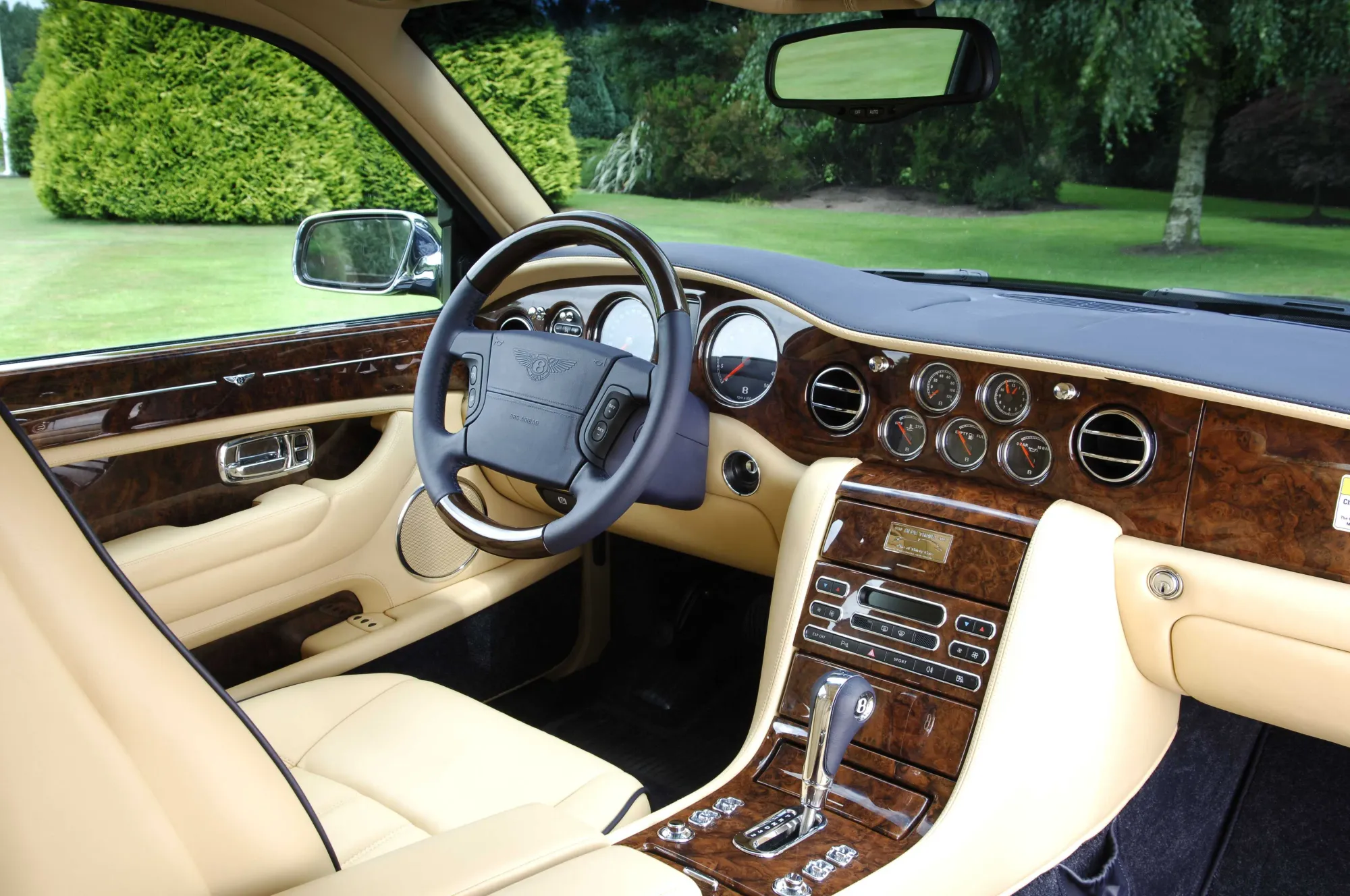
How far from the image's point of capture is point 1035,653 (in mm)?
1646

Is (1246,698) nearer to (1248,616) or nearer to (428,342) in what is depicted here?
(1248,616)

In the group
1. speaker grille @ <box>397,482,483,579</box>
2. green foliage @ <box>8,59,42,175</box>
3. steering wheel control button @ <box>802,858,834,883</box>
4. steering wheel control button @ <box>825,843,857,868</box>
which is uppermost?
green foliage @ <box>8,59,42,175</box>

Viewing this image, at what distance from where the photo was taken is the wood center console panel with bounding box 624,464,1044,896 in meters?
1.59

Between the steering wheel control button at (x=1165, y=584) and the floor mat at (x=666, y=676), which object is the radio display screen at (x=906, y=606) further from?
the floor mat at (x=666, y=676)

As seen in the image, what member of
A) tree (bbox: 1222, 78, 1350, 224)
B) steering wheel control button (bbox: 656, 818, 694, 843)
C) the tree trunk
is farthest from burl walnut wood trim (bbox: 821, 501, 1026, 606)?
tree (bbox: 1222, 78, 1350, 224)

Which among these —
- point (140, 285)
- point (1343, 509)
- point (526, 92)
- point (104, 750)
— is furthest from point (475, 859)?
point (526, 92)

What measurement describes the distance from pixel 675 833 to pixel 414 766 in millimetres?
401

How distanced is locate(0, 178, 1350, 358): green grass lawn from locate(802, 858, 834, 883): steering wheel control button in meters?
1.35

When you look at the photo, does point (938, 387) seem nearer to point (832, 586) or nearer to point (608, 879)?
point (832, 586)

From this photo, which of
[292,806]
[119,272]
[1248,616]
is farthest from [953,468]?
[119,272]

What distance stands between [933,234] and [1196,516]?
4.75 metres

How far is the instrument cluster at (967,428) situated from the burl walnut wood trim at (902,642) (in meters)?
0.25

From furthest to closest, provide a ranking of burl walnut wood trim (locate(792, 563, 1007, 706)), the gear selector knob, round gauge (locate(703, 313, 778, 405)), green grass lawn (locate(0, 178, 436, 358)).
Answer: green grass lawn (locate(0, 178, 436, 358)) < round gauge (locate(703, 313, 778, 405)) < burl walnut wood trim (locate(792, 563, 1007, 706)) < the gear selector knob

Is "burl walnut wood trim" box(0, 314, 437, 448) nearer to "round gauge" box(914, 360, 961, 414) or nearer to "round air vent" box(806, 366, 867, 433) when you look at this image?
"round air vent" box(806, 366, 867, 433)
